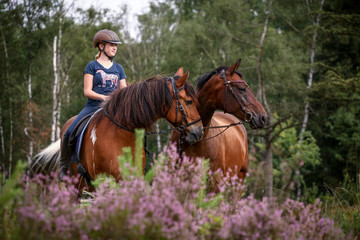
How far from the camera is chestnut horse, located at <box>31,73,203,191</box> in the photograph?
4805 mm

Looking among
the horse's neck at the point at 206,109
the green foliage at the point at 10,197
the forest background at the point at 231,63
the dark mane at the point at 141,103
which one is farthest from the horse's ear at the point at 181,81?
the forest background at the point at 231,63

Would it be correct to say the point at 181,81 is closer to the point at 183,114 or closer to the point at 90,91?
the point at 183,114

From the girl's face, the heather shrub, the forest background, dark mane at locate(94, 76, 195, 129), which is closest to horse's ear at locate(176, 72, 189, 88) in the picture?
dark mane at locate(94, 76, 195, 129)

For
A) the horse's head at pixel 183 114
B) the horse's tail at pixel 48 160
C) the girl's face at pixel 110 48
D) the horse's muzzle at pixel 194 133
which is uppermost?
the girl's face at pixel 110 48

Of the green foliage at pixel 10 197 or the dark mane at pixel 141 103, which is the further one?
the dark mane at pixel 141 103

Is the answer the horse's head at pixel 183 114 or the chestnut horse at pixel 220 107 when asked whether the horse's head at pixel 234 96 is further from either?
the horse's head at pixel 183 114

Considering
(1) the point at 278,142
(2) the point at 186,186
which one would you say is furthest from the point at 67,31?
(2) the point at 186,186

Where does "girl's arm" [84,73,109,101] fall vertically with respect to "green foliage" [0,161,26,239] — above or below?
above

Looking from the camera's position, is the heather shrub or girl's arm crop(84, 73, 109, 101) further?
girl's arm crop(84, 73, 109, 101)

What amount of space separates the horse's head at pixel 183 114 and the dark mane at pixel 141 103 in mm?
89

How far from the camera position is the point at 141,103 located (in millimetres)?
4812

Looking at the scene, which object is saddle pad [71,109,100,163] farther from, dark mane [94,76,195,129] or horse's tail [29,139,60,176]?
horse's tail [29,139,60,176]

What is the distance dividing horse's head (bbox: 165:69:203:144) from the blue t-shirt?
101cm

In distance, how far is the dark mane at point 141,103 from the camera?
4832 millimetres
